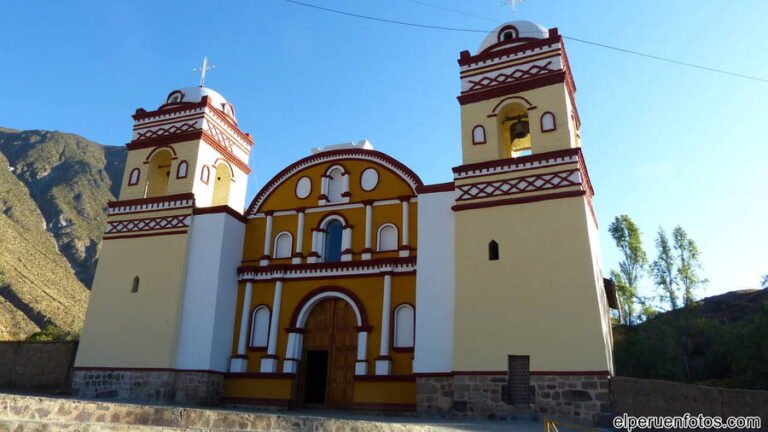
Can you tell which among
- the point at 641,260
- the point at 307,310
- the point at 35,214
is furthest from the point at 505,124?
the point at 35,214

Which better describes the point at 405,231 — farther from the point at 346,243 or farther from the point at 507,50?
the point at 507,50

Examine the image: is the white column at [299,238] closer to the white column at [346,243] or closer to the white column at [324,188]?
the white column at [324,188]

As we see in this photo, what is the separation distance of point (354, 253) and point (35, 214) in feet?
197

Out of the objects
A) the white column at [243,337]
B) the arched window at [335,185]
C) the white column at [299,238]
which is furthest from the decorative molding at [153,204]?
the arched window at [335,185]

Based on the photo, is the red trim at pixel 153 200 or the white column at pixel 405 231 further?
the red trim at pixel 153 200

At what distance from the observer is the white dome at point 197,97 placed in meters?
19.6

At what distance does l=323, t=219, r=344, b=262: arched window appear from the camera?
56.4ft

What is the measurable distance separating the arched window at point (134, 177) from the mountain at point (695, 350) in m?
18.4

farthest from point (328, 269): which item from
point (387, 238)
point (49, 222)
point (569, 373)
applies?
point (49, 222)

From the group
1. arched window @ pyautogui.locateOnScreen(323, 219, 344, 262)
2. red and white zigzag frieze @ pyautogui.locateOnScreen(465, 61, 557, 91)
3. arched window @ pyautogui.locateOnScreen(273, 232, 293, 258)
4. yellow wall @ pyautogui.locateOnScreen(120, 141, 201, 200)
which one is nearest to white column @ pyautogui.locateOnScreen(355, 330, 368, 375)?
arched window @ pyautogui.locateOnScreen(323, 219, 344, 262)

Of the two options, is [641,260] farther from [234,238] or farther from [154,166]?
[154,166]

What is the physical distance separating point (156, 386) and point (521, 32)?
1418 cm

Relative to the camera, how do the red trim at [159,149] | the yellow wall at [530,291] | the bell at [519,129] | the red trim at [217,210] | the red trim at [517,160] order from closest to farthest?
the yellow wall at [530,291] → the red trim at [517,160] → the bell at [519,129] → the red trim at [217,210] → the red trim at [159,149]

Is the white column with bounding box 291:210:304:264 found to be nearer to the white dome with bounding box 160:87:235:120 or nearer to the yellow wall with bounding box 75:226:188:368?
the yellow wall with bounding box 75:226:188:368
